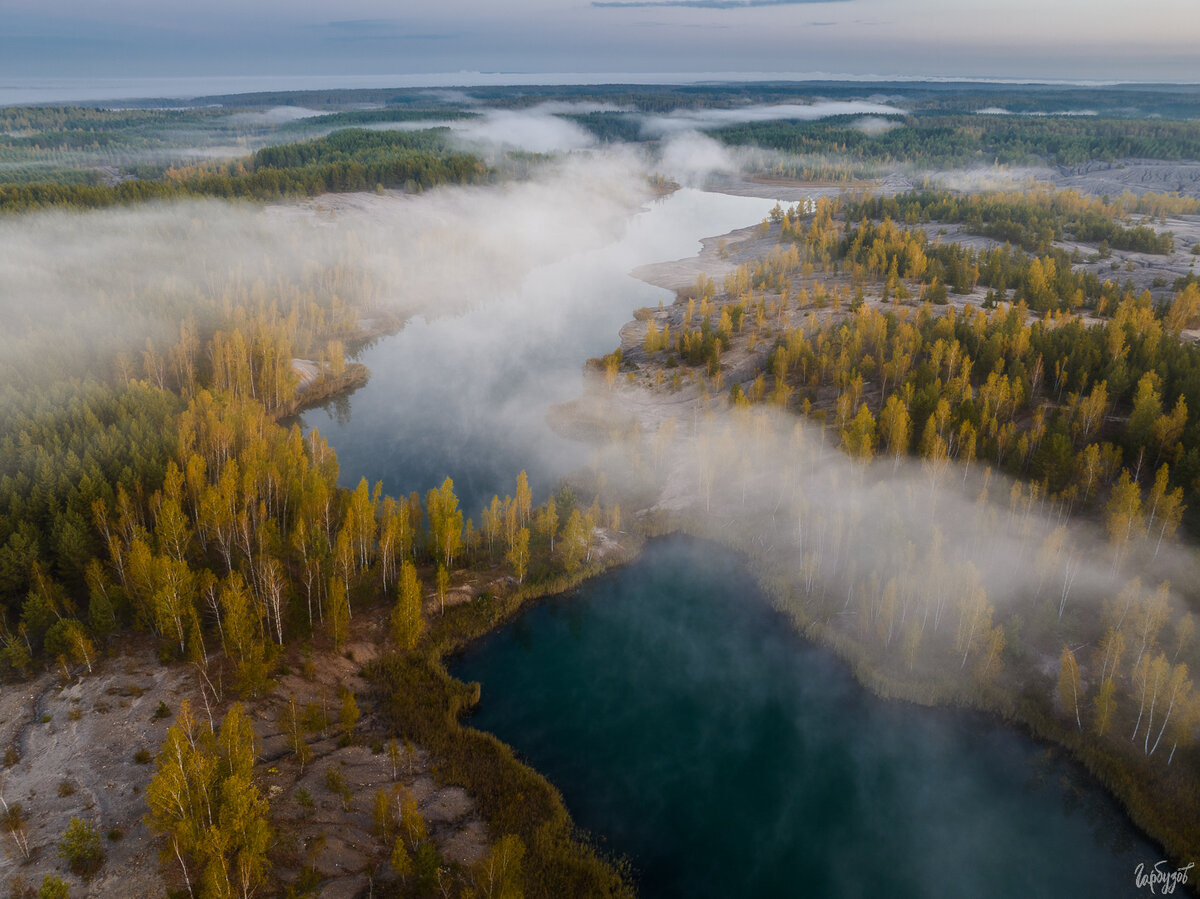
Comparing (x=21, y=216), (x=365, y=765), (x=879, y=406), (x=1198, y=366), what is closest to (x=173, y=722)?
(x=365, y=765)

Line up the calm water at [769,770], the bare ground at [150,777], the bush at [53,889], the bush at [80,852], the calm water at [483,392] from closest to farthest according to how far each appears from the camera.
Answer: the bush at [53,889] < the bush at [80,852] < the bare ground at [150,777] < the calm water at [769,770] < the calm water at [483,392]

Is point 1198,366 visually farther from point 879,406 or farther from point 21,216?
point 21,216

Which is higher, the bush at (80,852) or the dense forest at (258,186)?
the dense forest at (258,186)

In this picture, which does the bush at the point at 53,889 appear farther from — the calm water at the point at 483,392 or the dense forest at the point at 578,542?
the calm water at the point at 483,392

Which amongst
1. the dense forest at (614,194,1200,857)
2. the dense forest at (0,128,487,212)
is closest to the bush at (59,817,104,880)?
the dense forest at (614,194,1200,857)

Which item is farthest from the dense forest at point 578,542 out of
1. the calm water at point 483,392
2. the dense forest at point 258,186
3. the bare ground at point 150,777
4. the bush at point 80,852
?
the dense forest at point 258,186

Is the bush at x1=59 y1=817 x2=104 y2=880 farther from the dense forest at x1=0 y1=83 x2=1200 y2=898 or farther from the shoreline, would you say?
the shoreline
